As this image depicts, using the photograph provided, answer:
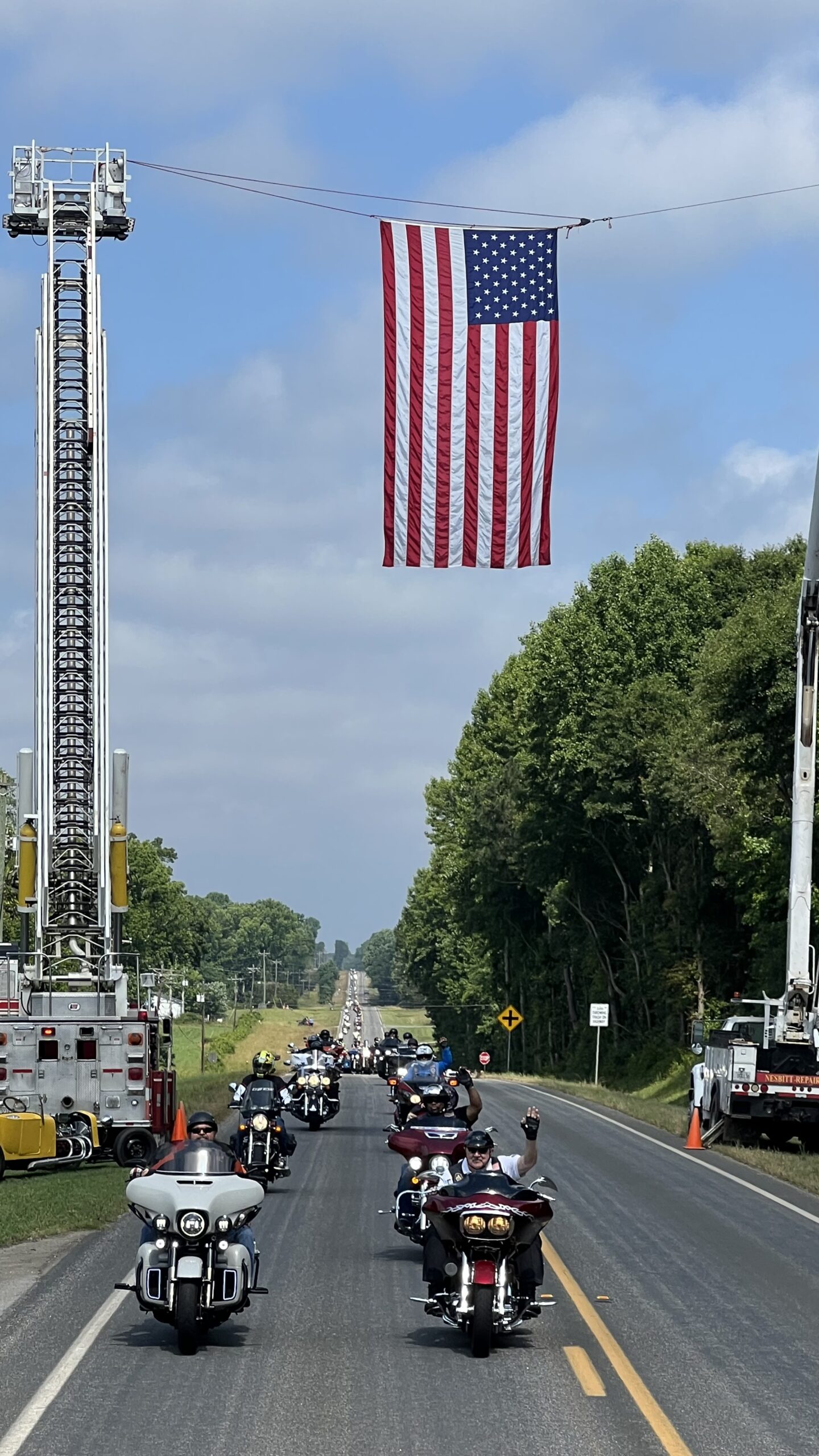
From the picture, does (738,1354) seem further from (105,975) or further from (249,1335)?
(105,975)

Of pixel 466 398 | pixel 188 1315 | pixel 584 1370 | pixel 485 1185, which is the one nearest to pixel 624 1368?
pixel 584 1370

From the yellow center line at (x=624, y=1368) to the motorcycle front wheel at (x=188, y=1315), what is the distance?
8.98 feet

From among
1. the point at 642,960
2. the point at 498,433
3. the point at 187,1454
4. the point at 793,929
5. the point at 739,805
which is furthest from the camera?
the point at 642,960

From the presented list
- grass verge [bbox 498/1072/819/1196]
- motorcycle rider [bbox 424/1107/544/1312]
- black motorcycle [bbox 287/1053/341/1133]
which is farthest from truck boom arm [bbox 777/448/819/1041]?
motorcycle rider [bbox 424/1107/544/1312]

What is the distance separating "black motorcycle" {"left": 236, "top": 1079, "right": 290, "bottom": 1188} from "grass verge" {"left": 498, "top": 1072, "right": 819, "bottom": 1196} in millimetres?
7420

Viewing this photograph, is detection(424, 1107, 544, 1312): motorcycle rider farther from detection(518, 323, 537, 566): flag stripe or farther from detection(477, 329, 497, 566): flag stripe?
detection(518, 323, 537, 566): flag stripe

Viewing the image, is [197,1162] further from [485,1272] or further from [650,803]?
[650,803]

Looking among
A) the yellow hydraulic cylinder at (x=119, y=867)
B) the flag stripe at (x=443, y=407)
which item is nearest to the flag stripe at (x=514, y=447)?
the flag stripe at (x=443, y=407)

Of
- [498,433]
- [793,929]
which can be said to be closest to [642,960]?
[793,929]

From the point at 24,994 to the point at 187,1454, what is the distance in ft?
75.2

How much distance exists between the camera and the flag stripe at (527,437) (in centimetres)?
2269

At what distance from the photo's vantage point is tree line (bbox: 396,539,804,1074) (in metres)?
49.6

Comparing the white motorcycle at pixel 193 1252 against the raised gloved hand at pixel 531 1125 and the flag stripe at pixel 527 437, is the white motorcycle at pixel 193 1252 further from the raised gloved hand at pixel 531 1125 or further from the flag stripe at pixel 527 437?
the flag stripe at pixel 527 437

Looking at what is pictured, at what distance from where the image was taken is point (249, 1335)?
505 inches
